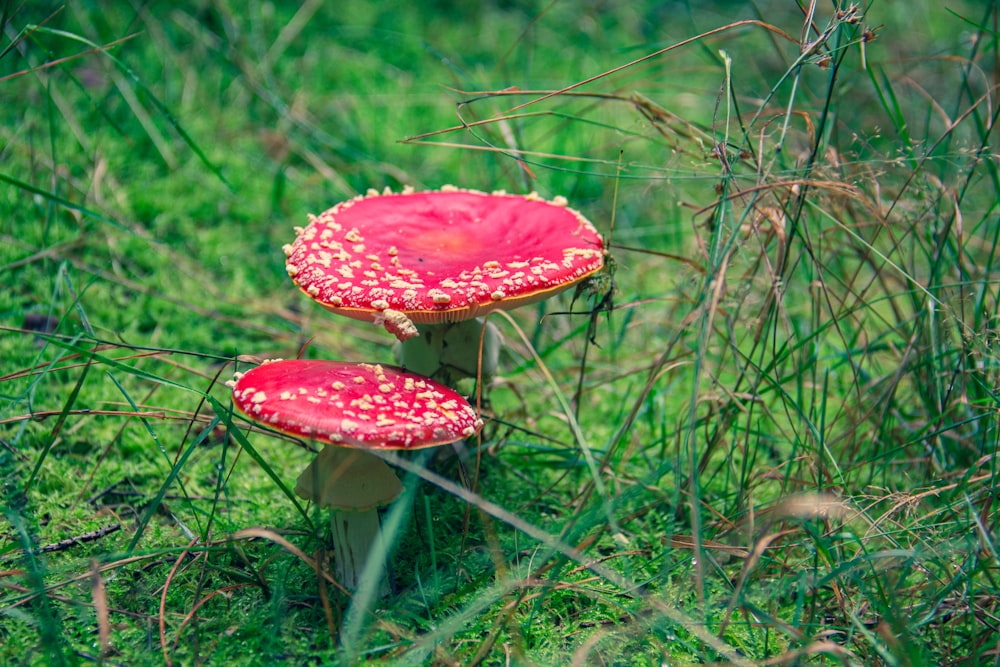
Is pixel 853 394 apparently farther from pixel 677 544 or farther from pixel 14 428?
pixel 14 428

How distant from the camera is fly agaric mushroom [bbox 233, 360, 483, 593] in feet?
6.02

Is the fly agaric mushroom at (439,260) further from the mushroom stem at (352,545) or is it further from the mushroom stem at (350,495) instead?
the mushroom stem at (352,545)

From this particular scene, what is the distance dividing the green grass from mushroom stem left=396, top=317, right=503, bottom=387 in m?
0.20

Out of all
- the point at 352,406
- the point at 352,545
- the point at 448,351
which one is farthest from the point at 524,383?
the point at 352,406

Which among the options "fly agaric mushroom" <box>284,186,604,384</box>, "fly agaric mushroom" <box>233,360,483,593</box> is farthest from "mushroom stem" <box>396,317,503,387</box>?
"fly agaric mushroom" <box>233,360,483,593</box>

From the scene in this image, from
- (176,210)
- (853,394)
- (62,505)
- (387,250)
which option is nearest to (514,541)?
(387,250)

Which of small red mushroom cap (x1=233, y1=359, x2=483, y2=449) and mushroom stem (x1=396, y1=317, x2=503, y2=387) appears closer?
small red mushroom cap (x1=233, y1=359, x2=483, y2=449)

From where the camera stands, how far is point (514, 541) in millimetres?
2488

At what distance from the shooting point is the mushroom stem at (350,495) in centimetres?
212

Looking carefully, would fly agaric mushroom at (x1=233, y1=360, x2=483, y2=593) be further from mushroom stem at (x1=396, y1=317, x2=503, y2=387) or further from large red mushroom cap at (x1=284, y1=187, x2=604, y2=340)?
mushroom stem at (x1=396, y1=317, x2=503, y2=387)

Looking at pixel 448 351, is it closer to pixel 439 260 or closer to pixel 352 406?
pixel 439 260

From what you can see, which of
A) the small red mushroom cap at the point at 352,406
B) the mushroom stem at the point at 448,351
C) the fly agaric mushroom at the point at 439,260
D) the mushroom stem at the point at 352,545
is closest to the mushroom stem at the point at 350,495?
the mushroom stem at the point at 352,545

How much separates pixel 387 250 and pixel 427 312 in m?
0.43

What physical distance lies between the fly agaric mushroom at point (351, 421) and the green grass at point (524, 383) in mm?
102
